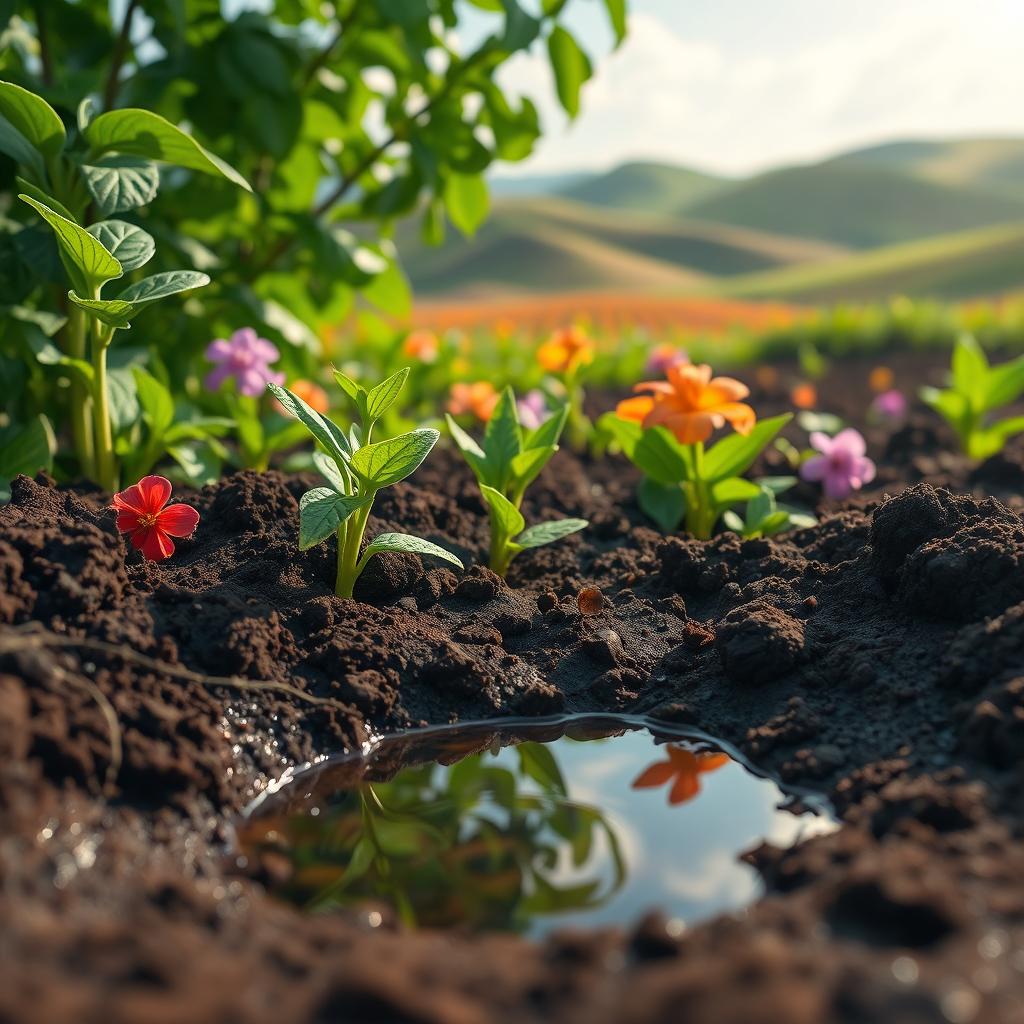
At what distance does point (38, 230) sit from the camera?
9.72 ft

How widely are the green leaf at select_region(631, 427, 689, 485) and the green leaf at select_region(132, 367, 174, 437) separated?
4.61ft

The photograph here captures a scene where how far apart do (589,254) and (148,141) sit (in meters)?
40.2

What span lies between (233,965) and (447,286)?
4030 centimetres

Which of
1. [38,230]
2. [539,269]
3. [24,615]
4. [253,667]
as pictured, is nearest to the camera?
[24,615]

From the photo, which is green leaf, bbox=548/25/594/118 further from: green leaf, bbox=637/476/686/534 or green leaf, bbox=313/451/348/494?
green leaf, bbox=313/451/348/494

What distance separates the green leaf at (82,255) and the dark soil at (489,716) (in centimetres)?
55

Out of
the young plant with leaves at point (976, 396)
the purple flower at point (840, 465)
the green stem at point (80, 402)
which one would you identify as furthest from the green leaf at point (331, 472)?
the young plant with leaves at point (976, 396)

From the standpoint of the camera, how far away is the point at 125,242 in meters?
2.60

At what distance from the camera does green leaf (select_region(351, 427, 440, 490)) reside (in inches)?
93.3

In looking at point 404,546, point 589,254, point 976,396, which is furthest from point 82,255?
point 589,254

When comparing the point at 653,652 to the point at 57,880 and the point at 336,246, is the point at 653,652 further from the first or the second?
the point at 336,246

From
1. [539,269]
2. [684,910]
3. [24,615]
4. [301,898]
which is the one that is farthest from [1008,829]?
[539,269]

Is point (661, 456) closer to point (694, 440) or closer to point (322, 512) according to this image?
point (694, 440)

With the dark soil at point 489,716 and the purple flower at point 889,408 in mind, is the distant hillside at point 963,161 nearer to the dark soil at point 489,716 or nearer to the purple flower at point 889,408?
the purple flower at point 889,408
